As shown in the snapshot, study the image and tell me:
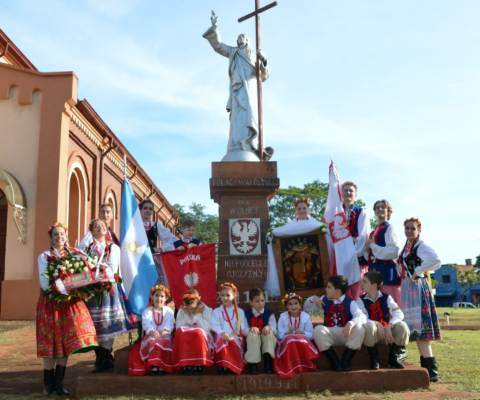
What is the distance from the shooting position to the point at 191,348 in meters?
5.55

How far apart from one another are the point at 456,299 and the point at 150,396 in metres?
68.9

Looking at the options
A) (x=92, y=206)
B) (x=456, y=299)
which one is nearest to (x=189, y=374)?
(x=92, y=206)

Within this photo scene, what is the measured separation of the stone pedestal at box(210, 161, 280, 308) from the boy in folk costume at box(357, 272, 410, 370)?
197 centimetres

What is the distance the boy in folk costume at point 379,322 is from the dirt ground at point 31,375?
0.53 metres

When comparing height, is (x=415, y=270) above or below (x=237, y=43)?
below

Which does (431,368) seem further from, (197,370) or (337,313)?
(197,370)

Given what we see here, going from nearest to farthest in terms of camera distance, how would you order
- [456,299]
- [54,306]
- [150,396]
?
[150,396]
[54,306]
[456,299]

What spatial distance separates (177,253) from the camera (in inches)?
→ 291

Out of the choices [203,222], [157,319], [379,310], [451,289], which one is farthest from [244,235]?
[451,289]

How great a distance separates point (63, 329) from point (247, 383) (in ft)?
6.78

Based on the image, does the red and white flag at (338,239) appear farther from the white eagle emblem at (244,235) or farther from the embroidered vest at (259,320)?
the embroidered vest at (259,320)

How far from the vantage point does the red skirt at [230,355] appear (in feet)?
18.1

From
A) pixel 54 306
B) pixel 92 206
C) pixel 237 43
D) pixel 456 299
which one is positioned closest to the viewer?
pixel 54 306

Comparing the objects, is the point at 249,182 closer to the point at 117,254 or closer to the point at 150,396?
the point at 117,254
